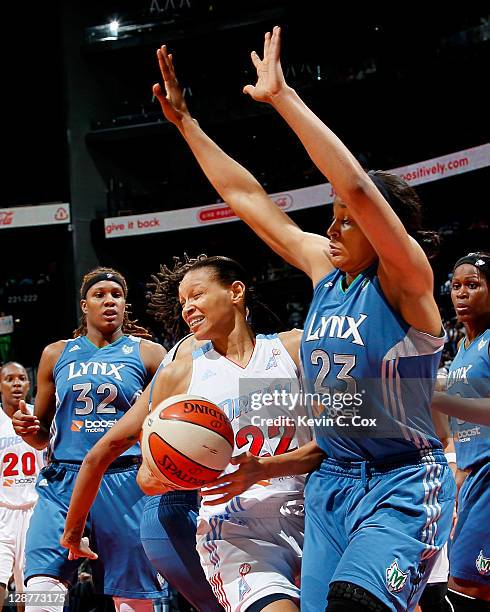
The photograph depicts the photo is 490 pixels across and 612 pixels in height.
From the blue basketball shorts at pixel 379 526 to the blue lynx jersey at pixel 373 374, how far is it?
6cm

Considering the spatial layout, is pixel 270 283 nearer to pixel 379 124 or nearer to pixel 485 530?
pixel 379 124

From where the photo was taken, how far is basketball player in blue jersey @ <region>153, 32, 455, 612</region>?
2404 millimetres

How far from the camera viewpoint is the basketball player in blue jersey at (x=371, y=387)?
7.89ft

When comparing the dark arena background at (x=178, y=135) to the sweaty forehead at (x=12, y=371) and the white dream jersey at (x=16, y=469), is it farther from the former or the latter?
the white dream jersey at (x=16, y=469)

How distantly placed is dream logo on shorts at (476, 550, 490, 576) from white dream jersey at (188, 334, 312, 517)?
1.42 m

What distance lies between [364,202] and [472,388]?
226cm

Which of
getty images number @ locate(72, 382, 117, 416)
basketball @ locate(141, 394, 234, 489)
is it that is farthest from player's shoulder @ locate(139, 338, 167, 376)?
basketball @ locate(141, 394, 234, 489)

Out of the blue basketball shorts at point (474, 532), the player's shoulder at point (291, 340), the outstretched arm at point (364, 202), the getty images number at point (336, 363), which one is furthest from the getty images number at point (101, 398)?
the outstretched arm at point (364, 202)

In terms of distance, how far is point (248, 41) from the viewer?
21.9 m

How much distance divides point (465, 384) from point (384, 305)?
1.99m

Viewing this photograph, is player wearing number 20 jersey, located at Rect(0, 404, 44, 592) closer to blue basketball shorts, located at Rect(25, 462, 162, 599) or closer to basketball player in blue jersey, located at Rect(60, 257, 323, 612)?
blue basketball shorts, located at Rect(25, 462, 162, 599)

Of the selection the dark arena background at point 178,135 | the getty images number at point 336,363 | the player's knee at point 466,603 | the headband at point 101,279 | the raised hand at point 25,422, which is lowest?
the player's knee at point 466,603

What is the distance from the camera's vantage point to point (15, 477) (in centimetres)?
715

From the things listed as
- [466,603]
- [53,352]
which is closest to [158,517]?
[466,603]
